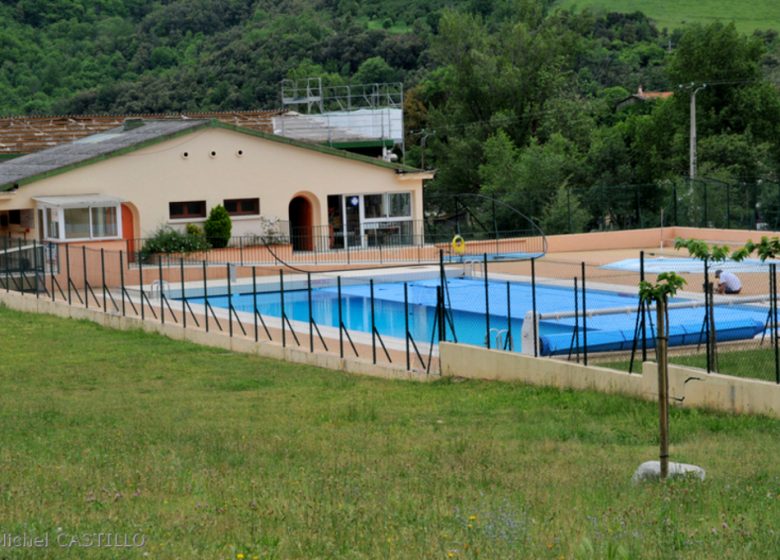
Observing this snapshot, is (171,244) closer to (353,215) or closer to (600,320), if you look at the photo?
(353,215)

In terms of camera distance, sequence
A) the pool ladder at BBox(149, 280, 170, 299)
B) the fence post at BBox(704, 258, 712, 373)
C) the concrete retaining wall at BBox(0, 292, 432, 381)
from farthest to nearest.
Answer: the pool ladder at BBox(149, 280, 170, 299)
the concrete retaining wall at BBox(0, 292, 432, 381)
the fence post at BBox(704, 258, 712, 373)

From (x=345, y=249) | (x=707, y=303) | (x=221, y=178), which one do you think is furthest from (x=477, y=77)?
(x=707, y=303)

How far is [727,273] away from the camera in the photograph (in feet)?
89.5

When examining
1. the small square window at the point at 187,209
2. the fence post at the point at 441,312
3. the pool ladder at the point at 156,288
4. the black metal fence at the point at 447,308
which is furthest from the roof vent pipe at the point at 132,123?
the fence post at the point at 441,312

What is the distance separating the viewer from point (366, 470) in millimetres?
10984

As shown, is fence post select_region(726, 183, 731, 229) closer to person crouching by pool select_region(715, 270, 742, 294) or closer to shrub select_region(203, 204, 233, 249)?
person crouching by pool select_region(715, 270, 742, 294)

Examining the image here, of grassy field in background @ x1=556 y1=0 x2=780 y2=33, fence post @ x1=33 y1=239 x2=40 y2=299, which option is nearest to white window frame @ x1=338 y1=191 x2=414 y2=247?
fence post @ x1=33 y1=239 x2=40 y2=299

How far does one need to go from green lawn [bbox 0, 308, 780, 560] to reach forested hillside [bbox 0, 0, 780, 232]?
2886 cm

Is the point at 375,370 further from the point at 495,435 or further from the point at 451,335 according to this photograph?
the point at 495,435

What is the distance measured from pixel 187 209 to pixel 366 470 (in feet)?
106

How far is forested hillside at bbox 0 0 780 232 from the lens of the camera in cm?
5212

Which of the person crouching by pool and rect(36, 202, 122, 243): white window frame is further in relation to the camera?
rect(36, 202, 122, 243): white window frame

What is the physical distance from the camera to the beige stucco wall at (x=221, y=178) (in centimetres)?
4059

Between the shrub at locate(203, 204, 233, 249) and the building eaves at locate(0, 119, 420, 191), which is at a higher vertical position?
the building eaves at locate(0, 119, 420, 191)
